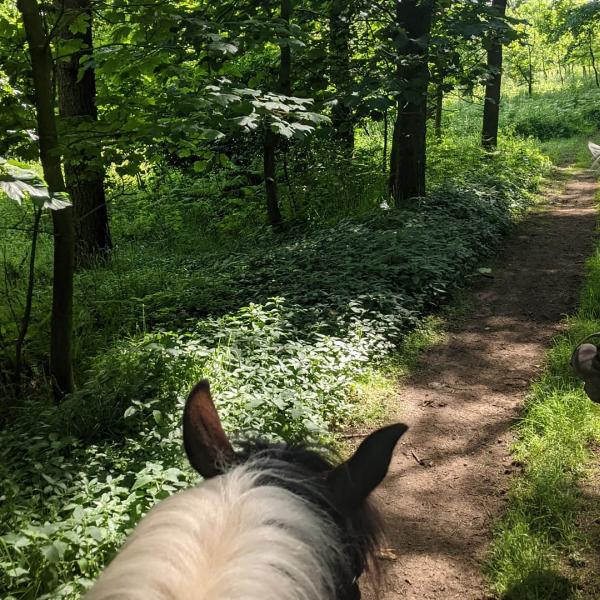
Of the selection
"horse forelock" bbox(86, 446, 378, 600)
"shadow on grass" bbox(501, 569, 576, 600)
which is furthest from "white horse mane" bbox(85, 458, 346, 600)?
"shadow on grass" bbox(501, 569, 576, 600)

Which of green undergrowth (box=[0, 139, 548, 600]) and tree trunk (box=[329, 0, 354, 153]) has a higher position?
tree trunk (box=[329, 0, 354, 153])

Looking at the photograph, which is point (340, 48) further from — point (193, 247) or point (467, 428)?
point (467, 428)

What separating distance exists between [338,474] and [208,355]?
3.26 m

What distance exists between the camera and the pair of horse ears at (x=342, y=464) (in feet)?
4.35

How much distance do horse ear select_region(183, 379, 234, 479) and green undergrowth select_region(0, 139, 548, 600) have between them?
0.84 feet

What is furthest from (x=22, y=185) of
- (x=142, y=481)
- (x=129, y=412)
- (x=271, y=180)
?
(x=271, y=180)

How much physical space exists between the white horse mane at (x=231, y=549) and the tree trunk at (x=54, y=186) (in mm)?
2745

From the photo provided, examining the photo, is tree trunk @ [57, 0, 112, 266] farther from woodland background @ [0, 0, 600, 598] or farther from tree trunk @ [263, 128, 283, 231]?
tree trunk @ [263, 128, 283, 231]

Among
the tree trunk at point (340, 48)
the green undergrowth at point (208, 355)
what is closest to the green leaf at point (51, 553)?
the green undergrowth at point (208, 355)

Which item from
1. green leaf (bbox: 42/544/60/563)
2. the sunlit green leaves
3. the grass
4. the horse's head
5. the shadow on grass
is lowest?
the shadow on grass

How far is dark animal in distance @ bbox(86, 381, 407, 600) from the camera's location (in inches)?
39.6

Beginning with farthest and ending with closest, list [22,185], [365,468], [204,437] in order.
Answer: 1. [22,185]
2. [204,437]
3. [365,468]

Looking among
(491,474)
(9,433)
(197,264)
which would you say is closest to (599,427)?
(491,474)

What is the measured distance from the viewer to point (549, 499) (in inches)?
133
